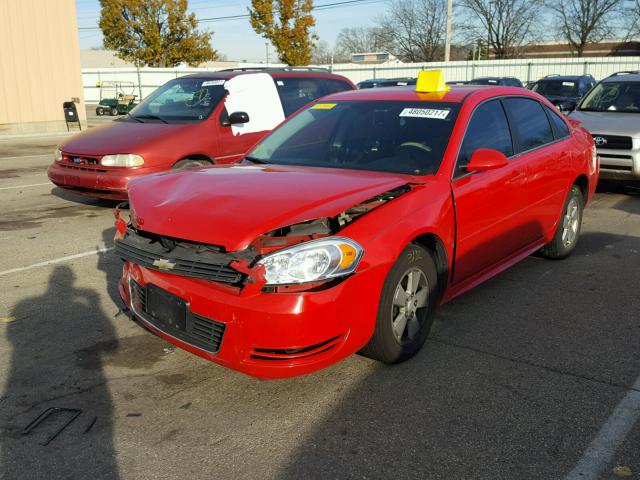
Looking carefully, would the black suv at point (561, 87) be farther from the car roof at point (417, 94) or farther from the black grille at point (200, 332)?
the black grille at point (200, 332)

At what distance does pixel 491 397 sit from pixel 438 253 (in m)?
0.96

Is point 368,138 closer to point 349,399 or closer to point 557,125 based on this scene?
point 349,399

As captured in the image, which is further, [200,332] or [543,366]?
[543,366]

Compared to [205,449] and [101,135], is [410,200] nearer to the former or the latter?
[205,449]

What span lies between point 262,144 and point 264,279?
2.20 m

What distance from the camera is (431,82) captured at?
481cm

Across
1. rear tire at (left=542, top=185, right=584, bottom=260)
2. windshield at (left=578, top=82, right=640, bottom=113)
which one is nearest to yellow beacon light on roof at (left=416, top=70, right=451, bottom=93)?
rear tire at (left=542, top=185, right=584, bottom=260)

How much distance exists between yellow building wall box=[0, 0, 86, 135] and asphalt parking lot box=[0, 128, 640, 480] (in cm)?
1654

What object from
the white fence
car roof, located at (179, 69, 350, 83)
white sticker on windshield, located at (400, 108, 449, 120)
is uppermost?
the white fence

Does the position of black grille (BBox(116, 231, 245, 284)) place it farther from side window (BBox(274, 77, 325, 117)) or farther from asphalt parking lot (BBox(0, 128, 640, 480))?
side window (BBox(274, 77, 325, 117))

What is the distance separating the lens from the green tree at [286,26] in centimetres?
4369

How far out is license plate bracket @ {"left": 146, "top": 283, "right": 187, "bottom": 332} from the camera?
3.27m

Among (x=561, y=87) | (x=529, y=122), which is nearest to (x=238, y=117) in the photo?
(x=529, y=122)

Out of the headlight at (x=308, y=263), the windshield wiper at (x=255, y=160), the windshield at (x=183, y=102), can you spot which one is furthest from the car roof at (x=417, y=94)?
the windshield at (x=183, y=102)
